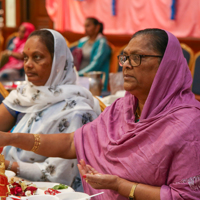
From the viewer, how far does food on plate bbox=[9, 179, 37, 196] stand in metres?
1.18

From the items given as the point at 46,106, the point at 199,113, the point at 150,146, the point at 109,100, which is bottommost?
the point at 109,100

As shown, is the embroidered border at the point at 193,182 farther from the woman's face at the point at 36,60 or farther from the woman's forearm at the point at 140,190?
the woman's face at the point at 36,60

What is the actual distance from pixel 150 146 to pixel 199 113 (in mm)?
194

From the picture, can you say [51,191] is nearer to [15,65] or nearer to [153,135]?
[153,135]

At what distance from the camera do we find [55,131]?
66.8 inches

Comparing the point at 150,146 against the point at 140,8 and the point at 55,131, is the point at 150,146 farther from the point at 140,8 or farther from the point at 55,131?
the point at 140,8

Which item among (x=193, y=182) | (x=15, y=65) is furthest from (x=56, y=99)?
(x=15, y=65)

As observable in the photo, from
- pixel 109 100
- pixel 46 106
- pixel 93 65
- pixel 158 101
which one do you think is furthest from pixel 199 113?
pixel 93 65

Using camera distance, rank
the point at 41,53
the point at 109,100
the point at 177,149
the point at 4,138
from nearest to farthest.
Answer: the point at 177,149 → the point at 4,138 → the point at 41,53 → the point at 109,100

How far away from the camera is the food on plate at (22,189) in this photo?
118 centimetres

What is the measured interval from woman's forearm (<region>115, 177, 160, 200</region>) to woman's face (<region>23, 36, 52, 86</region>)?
2.59 ft

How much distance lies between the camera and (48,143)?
143cm

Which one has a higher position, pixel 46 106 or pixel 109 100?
pixel 46 106

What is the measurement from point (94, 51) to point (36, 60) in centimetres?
309
